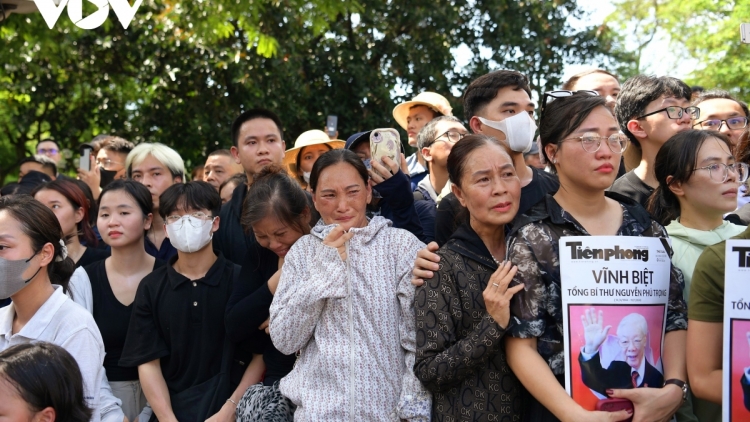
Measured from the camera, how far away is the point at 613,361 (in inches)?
115

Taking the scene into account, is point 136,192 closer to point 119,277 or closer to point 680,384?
point 119,277

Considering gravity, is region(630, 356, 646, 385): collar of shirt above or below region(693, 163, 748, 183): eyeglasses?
below

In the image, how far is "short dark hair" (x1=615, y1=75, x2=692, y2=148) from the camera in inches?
186

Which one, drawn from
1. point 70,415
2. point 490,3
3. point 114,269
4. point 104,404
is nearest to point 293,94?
point 490,3

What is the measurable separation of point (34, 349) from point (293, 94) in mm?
11602

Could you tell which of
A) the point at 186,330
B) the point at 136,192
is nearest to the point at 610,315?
the point at 186,330

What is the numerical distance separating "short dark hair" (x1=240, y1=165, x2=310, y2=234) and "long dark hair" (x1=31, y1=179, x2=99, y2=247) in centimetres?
169

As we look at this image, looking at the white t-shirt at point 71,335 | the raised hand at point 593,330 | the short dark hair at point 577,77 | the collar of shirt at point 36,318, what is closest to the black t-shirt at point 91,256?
the collar of shirt at point 36,318

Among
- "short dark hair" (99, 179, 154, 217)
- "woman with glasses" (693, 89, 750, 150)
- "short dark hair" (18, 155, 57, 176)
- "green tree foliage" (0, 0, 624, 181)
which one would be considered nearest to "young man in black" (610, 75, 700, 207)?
"woman with glasses" (693, 89, 750, 150)

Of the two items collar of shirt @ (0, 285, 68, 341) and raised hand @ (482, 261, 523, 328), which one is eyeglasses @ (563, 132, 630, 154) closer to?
raised hand @ (482, 261, 523, 328)

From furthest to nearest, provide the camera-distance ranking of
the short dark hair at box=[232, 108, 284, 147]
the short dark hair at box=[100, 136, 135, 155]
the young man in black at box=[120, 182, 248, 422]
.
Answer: the short dark hair at box=[100, 136, 135, 155], the short dark hair at box=[232, 108, 284, 147], the young man in black at box=[120, 182, 248, 422]

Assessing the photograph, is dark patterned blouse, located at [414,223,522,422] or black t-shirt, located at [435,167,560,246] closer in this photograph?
dark patterned blouse, located at [414,223,522,422]

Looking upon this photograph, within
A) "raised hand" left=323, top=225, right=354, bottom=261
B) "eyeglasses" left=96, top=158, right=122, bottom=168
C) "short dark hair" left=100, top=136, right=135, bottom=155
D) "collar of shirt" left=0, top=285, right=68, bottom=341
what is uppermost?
"short dark hair" left=100, top=136, right=135, bottom=155

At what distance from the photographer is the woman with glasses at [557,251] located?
2971 mm
